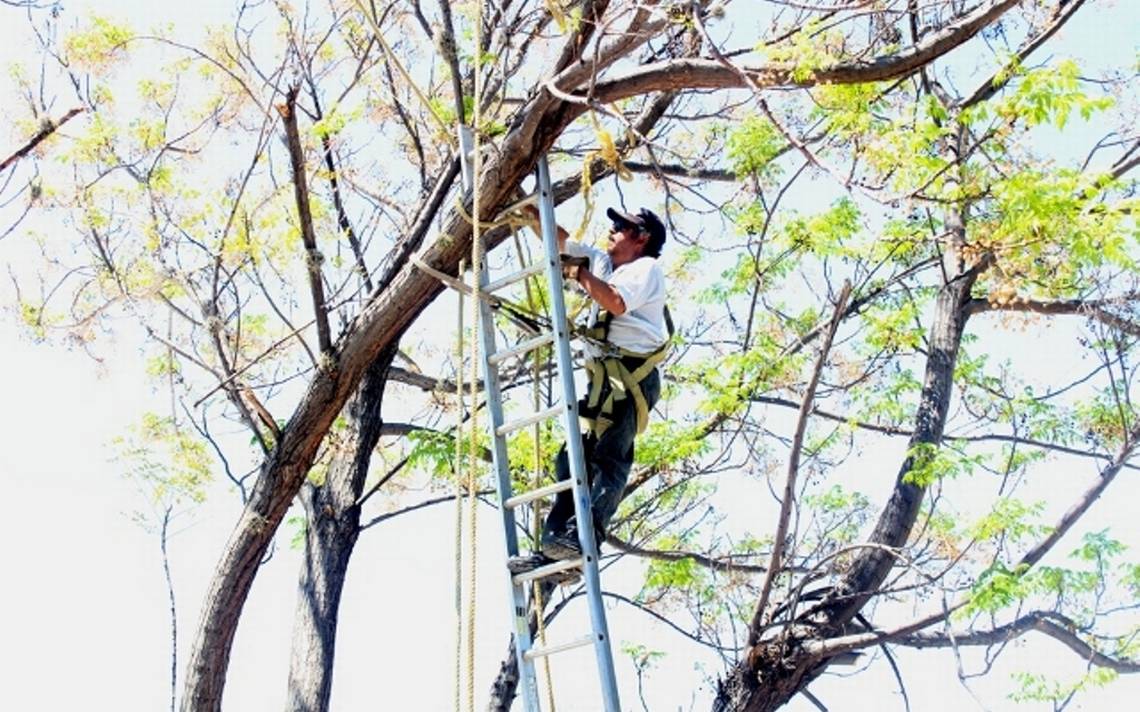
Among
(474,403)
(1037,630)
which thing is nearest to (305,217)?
(474,403)

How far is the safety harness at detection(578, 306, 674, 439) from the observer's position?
5.12 m

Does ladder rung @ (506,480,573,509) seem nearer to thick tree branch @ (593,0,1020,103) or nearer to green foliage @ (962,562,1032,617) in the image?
thick tree branch @ (593,0,1020,103)

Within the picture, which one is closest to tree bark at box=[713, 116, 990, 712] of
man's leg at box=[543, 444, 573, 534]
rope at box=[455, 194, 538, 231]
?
rope at box=[455, 194, 538, 231]

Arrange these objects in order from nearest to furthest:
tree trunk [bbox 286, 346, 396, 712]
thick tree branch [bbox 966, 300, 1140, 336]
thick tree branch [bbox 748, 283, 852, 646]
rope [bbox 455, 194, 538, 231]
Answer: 1. rope [bbox 455, 194, 538, 231]
2. thick tree branch [bbox 748, 283, 852, 646]
3. tree trunk [bbox 286, 346, 396, 712]
4. thick tree branch [bbox 966, 300, 1140, 336]

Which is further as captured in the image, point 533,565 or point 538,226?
point 538,226

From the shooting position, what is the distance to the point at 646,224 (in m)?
5.28

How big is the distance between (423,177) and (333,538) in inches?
99.1

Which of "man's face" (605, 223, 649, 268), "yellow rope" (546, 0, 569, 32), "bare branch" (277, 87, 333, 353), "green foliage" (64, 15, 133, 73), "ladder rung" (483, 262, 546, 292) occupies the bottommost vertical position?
"ladder rung" (483, 262, 546, 292)

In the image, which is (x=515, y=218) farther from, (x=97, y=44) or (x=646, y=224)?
(x=97, y=44)

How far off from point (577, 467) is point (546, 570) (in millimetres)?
400

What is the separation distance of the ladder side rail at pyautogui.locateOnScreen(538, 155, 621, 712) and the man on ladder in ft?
0.46

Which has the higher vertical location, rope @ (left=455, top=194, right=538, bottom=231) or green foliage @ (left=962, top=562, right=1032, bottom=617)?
rope @ (left=455, top=194, right=538, bottom=231)

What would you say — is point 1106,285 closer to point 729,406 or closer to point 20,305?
point 729,406

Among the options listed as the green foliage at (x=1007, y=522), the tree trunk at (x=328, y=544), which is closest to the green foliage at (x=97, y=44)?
the tree trunk at (x=328, y=544)
